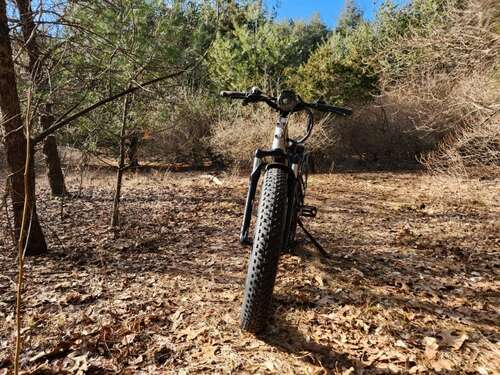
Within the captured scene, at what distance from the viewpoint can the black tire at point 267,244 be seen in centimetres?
229

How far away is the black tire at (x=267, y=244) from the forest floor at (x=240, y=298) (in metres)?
0.40

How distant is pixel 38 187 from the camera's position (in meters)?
9.50

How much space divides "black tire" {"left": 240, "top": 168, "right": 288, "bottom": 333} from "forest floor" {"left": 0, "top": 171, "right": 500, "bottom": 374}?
40 centimetres

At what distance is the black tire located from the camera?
2.29 metres

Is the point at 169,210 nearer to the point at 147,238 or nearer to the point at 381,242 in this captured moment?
the point at 147,238

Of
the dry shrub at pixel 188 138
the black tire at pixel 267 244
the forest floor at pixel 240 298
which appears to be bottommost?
the forest floor at pixel 240 298

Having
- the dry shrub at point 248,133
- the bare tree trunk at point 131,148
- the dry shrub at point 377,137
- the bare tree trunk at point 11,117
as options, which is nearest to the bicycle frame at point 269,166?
the bare tree trunk at point 11,117

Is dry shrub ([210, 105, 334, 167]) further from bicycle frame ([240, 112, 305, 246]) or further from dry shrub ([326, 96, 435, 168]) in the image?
bicycle frame ([240, 112, 305, 246])

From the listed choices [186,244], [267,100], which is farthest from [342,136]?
[267,100]

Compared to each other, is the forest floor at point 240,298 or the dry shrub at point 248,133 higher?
the dry shrub at point 248,133

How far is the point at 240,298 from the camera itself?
10.6 ft

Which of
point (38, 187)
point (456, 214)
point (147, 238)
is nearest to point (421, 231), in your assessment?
point (456, 214)

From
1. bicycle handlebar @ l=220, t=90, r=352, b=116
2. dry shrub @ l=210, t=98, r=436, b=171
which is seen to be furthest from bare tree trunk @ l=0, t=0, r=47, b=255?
dry shrub @ l=210, t=98, r=436, b=171

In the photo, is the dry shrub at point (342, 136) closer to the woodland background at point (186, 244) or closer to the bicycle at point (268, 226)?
the woodland background at point (186, 244)
